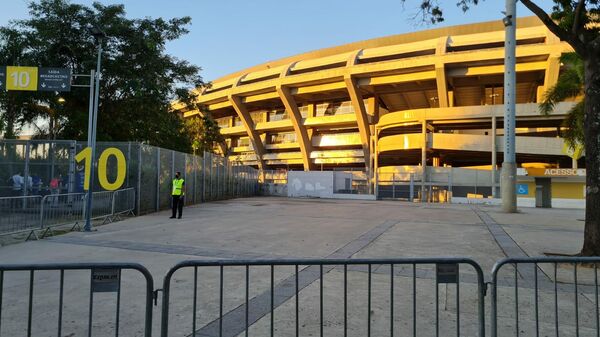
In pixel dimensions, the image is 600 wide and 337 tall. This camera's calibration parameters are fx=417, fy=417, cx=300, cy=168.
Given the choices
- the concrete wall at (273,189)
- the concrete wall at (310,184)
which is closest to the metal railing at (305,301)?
the concrete wall at (310,184)

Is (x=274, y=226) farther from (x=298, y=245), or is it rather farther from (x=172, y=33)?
(x=172, y=33)

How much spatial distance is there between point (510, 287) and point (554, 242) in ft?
18.6

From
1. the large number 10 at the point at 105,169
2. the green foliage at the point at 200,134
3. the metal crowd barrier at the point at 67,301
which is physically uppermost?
the green foliage at the point at 200,134

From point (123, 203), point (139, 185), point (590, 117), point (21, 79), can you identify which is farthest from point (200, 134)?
point (590, 117)

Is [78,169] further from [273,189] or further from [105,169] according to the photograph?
[273,189]

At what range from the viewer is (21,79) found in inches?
613

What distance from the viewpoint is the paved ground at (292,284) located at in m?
4.33

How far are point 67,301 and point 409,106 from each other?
59.5 meters

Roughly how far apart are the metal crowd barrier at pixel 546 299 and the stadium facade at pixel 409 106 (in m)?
23.3

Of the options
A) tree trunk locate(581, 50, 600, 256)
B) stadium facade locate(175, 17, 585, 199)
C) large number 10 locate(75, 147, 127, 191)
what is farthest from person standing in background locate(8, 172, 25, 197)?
stadium facade locate(175, 17, 585, 199)

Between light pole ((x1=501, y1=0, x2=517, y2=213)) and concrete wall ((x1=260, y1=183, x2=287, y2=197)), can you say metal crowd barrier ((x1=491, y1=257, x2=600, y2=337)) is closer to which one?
light pole ((x1=501, y1=0, x2=517, y2=213))

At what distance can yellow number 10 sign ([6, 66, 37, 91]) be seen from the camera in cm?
1548

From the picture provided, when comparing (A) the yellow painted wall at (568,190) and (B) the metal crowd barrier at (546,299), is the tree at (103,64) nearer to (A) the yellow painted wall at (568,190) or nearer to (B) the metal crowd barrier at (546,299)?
(B) the metal crowd barrier at (546,299)

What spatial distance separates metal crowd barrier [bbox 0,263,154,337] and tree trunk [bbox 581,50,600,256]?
7.76 meters
